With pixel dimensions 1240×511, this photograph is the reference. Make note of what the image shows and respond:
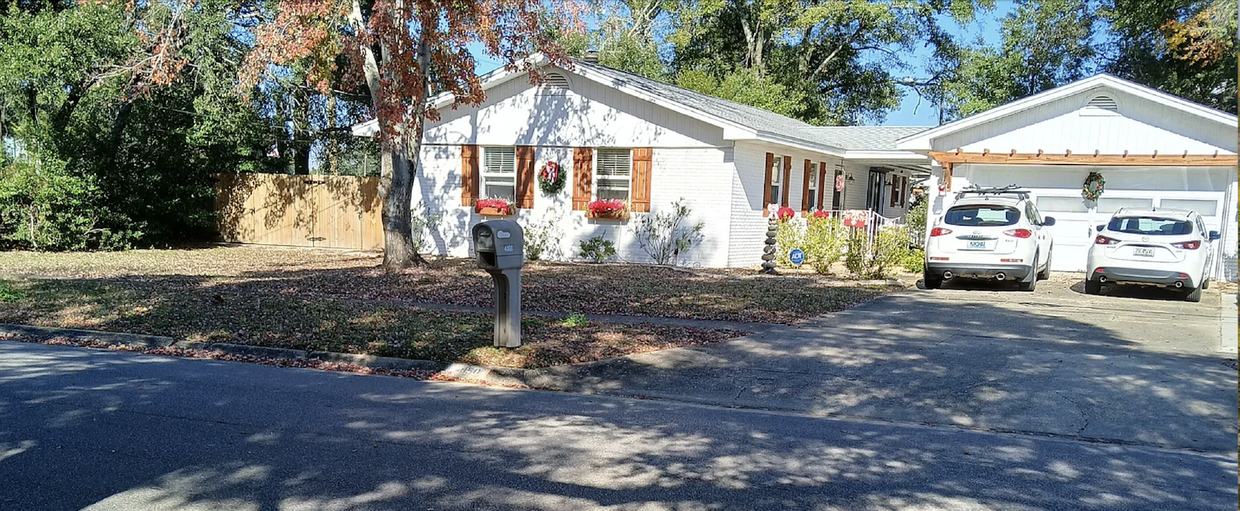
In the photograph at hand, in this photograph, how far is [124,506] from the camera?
15.0 ft

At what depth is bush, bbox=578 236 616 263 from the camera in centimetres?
1952

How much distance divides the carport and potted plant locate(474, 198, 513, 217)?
9244 millimetres

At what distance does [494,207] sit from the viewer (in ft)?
65.5

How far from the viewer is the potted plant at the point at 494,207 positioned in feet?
65.4

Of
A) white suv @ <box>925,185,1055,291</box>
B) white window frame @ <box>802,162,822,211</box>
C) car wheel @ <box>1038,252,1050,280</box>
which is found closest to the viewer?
white suv @ <box>925,185,1055,291</box>

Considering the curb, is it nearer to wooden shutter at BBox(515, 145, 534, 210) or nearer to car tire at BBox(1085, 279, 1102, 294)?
wooden shutter at BBox(515, 145, 534, 210)

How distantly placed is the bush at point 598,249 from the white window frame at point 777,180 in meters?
4.28

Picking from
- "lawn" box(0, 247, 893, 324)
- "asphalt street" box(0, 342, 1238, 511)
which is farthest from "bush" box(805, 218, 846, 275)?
"asphalt street" box(0, 342, 1238, 511)

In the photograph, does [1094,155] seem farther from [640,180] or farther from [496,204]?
[496,204]

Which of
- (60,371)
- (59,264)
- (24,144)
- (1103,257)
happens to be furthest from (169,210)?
(1103,257)

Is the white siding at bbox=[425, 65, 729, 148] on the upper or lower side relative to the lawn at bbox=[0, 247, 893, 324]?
upper

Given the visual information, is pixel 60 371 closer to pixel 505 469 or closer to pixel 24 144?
pixel 505 469

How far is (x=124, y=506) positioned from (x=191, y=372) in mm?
3909

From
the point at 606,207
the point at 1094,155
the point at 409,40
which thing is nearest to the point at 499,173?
the point at 606,207
